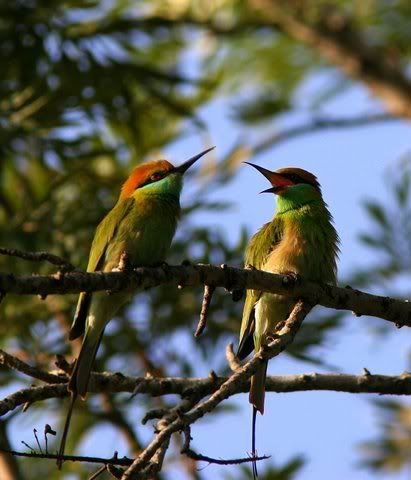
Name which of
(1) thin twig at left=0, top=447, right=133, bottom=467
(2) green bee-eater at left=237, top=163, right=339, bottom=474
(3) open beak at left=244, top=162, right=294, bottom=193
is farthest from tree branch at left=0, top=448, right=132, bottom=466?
(3) open beak at left=244, top=162, right=294, bottom=193

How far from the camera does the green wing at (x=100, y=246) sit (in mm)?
3334

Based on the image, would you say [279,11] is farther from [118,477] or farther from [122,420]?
[118,477]

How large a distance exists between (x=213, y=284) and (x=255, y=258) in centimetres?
101

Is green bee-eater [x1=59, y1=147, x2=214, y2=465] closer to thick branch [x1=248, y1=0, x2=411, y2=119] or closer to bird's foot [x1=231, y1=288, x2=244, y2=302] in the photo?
bird's foot [x1=231, y1=288, x2=244, y2=302]

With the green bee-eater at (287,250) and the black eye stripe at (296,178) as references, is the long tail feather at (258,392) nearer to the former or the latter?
the green bee-eater at (287,250)

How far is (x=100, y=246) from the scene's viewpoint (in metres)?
3.65

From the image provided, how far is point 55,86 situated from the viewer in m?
5.27

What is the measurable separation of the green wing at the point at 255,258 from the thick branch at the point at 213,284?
1.66 feet

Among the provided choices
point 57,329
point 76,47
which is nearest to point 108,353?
point 57,329

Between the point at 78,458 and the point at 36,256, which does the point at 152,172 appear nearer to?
the point at 36,256

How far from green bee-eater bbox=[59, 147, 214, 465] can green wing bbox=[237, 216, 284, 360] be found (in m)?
0.33

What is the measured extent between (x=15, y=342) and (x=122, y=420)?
623 millimetres

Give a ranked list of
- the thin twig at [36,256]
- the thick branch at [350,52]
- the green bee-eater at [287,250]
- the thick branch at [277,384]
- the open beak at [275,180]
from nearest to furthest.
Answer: the thin twig at [36,256]
the thick branch at [277,384]
the green bee-eater at [287,250]
the open beak at [275,180]
the thick branch at [350,52]

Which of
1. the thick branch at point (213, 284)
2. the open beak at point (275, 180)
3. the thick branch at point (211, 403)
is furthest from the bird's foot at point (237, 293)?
the open beak at point (275, 180)
